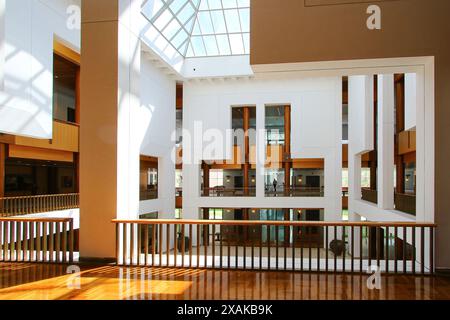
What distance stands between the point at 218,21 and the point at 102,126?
42.3 ft

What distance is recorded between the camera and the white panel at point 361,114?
46.5 ft

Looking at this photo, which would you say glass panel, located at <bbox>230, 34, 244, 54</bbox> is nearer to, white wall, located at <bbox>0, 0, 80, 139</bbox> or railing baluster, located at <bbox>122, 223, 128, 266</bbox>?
white wall, located at <bbox>0, 0, 80, 139</bbox>

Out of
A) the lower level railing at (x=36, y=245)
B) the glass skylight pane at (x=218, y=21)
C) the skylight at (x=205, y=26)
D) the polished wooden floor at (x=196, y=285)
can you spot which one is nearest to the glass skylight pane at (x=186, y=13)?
the skylight at (x=205, y=26)

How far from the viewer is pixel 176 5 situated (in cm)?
1519

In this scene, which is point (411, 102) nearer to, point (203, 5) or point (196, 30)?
point (203, 5)

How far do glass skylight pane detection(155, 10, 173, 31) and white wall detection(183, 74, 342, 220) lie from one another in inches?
174

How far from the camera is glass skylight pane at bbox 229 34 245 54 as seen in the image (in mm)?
17594

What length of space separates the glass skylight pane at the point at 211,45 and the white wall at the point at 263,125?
146cm

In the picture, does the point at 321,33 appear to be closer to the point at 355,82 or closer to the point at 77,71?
the point at 355,82

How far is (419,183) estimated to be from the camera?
19.6ft

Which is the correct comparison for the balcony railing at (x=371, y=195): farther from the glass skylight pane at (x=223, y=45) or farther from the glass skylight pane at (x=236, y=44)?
the glass skylight pane at (x=223, y=45)

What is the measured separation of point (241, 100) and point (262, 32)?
13084 mm

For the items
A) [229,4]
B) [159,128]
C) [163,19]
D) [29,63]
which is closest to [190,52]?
[229,4]
